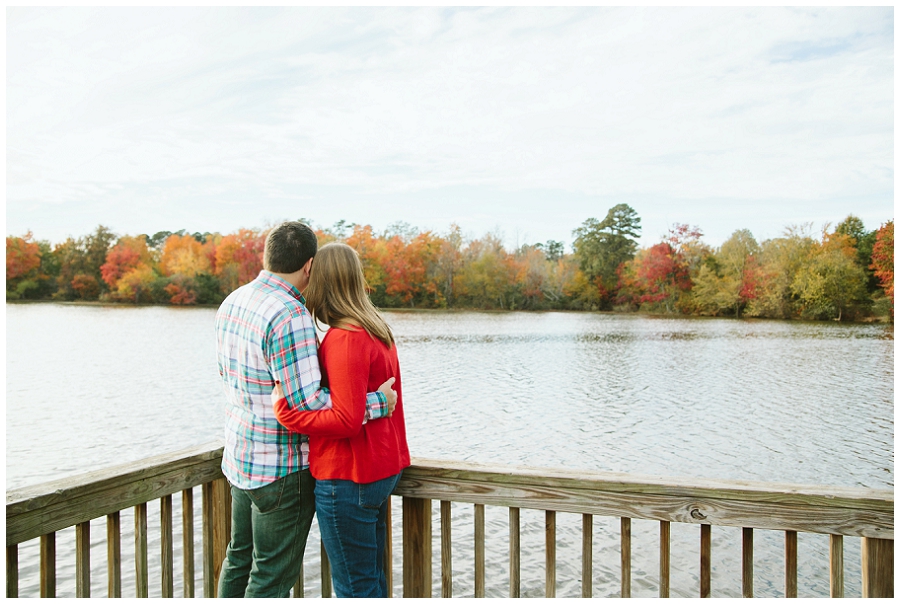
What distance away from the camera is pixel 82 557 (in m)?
1.94

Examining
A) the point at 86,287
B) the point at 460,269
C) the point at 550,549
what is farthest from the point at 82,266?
the point at 550,549

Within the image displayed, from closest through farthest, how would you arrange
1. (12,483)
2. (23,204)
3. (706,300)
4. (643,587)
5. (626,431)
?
(643,587) → (12,483) → (626,431) → (706,300) → (23,204)

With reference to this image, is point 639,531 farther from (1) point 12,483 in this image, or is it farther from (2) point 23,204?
(2) point 23,204

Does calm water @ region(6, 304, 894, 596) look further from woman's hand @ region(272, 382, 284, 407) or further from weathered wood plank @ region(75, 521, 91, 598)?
woman's hand @ region(272, 382, 284, 407)

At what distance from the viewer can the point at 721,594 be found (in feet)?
21.4

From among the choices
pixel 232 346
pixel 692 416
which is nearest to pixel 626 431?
pixel 692 416

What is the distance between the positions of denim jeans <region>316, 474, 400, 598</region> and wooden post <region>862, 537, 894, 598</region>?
1398 mm

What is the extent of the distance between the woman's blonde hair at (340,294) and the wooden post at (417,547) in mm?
583

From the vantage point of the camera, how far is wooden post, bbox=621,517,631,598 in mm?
2006

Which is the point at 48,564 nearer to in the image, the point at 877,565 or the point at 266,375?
the point at 266,375

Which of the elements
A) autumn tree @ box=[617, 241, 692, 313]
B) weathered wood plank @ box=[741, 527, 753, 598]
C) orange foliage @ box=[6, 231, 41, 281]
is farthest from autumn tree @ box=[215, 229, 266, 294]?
weathered wood plank @ box=[741, 527, 753, 598]

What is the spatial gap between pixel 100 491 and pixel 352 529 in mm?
759

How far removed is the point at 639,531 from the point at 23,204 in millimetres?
74709

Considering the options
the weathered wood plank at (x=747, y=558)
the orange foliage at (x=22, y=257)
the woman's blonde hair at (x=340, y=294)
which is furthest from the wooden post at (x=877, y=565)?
the orange foliage at (x=22, y=257)
